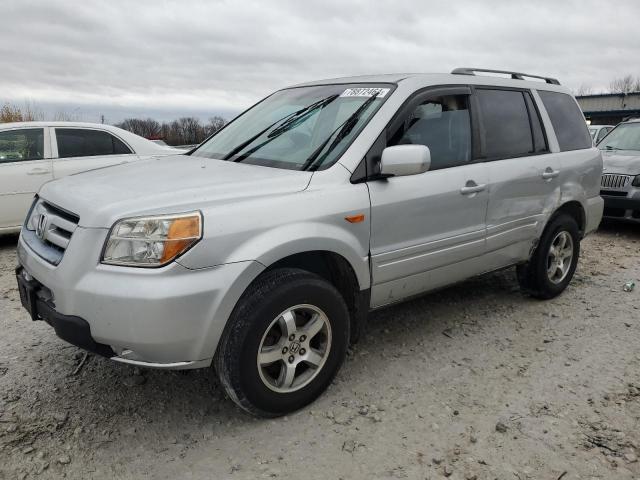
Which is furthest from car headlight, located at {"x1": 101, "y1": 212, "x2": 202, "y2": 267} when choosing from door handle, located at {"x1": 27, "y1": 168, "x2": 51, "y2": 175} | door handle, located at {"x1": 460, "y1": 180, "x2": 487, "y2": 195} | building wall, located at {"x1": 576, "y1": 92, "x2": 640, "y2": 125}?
building wall, located at {"x1": 576, "y1": 92, "x2": 640, "y2": 125}

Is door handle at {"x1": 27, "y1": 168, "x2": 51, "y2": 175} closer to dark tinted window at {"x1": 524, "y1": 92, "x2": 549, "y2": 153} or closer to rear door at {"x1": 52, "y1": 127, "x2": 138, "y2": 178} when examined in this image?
rear door at {"x1": 52, "y1": 127, "x2": 138, "y2": 178}

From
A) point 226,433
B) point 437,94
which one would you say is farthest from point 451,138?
point 226,433

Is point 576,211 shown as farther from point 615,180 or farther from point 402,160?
point 615,180

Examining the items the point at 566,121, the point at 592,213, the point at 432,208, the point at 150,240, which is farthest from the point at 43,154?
the point at 592,213

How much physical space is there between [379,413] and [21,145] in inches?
217

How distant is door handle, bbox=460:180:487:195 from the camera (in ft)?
11.5

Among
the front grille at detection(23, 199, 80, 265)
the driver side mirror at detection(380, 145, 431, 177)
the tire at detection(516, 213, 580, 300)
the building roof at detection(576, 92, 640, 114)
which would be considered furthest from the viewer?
the building roof at detection(576, 92, 640, 114)

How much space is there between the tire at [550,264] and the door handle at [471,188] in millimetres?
1078

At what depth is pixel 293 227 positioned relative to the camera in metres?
2.66

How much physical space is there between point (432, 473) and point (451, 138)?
2111 millimetres

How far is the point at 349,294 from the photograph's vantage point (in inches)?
122

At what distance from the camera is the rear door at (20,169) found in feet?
20.1

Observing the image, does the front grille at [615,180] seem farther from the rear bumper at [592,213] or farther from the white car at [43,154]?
the white car at [43,154]

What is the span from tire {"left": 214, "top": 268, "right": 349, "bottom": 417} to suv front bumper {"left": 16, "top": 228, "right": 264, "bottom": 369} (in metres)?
0.10
